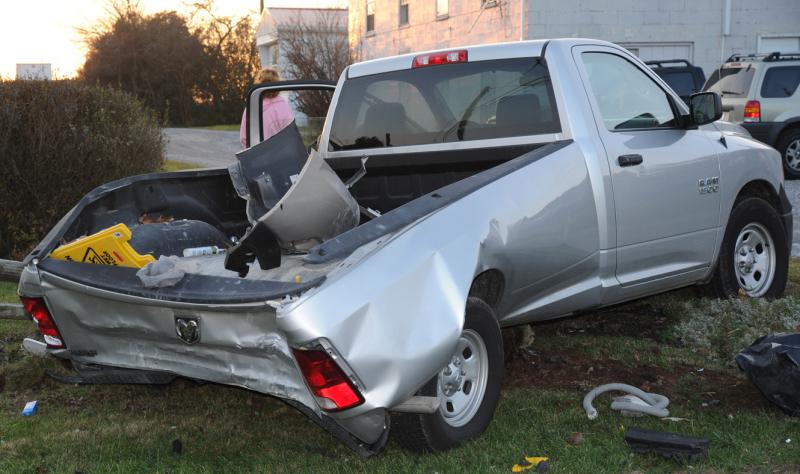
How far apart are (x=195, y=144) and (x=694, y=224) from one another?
2288 centimetres

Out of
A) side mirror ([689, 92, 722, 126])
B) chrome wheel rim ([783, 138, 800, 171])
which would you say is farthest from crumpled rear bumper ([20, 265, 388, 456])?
chrome wheel rim ([783, 138, 800, 171])

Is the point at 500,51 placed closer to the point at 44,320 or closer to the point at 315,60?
the point at 44,320

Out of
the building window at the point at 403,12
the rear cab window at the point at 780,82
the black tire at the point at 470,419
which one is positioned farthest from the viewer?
the building window at the point at 403,12

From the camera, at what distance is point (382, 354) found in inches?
128

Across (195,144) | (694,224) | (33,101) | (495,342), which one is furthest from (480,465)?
(195,144)

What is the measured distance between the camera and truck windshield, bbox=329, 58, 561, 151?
482 centimetres

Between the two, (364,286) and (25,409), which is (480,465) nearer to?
(364,286)

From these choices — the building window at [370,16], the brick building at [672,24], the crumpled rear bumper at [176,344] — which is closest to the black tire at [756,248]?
the crumpled rear bumper at [176,344]

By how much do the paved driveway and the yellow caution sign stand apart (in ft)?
49.0

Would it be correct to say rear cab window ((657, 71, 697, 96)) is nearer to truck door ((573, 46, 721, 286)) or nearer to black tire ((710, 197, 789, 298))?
black tire ((710, 197, 789, 298))

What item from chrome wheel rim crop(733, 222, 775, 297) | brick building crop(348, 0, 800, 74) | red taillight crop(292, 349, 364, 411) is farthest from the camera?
brick building crop(348, 0, 800, 74)

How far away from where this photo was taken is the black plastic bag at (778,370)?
13.5ft

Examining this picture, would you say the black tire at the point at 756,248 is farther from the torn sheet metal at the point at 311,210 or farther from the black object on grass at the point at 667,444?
the torn sheet metal at the point at 311,210

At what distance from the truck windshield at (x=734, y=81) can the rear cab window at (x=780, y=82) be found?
0.25 m
